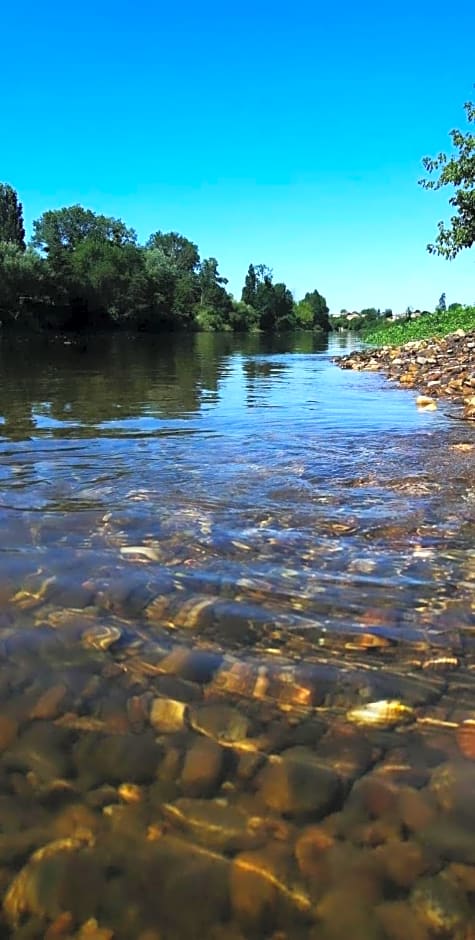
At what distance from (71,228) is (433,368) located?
84543 mm

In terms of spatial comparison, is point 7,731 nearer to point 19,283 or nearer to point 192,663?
point 192,663

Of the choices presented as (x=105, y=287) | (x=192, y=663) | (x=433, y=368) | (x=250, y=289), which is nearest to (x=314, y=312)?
(x=250, y=289)

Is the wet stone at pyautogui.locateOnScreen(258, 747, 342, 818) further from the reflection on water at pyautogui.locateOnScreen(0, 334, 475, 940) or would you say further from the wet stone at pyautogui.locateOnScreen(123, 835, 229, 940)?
the wet stone at pyautogui.locateOnScreen(123, 835, 229, 940)

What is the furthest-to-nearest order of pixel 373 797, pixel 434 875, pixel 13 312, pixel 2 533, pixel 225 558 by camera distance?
pixel 13 312 < pixel 2 533 < pixel 225 558 < pixel 373 797 < pixel 434 875

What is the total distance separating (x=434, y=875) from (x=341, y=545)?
7.97 feet

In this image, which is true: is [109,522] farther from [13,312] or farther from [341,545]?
[13,312]

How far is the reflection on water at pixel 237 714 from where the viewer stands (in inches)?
63.3

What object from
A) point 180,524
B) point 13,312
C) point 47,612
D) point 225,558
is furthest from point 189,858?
point 13,312

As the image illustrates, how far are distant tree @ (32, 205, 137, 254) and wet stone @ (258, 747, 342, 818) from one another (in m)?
90.9

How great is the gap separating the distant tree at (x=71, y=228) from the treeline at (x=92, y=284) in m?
0.14

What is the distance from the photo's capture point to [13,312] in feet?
182

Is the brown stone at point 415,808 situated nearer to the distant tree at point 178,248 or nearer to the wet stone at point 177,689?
the wet stone at point 177,689

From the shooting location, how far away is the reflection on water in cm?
161

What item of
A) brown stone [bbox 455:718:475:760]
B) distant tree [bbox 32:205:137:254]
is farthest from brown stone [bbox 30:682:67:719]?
distant tree [bbox 32:205:137:254]
